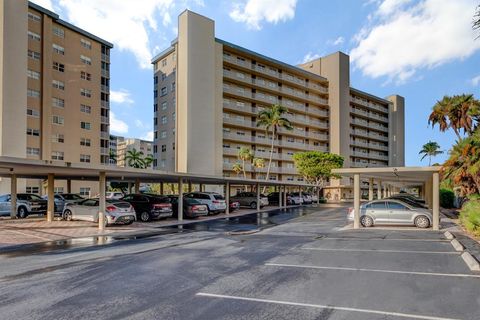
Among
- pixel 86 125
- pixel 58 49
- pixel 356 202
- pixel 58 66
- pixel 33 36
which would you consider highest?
pixel 33 36

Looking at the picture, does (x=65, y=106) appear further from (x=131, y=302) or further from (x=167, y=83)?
(x=131, y=302)

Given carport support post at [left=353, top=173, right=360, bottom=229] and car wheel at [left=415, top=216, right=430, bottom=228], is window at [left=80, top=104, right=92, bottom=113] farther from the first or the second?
car wheel at [left=415, top=216, right=430, bottom=228]

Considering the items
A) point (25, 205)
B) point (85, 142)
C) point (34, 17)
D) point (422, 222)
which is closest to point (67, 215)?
point (25, 205)

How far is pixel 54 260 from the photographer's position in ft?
33.5

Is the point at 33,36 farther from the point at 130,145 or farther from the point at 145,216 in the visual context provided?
the point at 130,145

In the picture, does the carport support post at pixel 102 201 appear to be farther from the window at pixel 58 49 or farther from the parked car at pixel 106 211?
the window at pixel 58 49

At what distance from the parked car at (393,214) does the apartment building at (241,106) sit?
3545 cm

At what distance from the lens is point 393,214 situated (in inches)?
713

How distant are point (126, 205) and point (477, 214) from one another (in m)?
16.9

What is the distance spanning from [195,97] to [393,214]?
39136mm

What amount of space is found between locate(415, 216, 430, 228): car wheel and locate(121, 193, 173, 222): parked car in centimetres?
1425

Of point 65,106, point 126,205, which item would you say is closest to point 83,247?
point 126,205

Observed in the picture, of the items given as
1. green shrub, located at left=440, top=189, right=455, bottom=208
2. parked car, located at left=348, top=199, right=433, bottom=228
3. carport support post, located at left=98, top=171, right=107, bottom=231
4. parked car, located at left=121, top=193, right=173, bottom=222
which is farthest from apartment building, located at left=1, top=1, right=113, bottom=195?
green shrub, located at left=440, top=189, right=455, bottom=208

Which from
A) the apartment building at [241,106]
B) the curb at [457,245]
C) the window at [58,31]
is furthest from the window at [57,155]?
the curb at [457,245]
